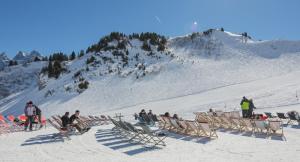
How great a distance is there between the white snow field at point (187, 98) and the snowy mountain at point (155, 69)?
5.1 inches

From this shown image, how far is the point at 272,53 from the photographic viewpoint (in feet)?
155

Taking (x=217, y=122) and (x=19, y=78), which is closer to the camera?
(x=217, y=122)

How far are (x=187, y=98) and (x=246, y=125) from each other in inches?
701

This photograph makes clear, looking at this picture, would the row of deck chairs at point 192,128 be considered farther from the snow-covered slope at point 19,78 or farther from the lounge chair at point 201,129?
the snow-covered slope at point 19,78

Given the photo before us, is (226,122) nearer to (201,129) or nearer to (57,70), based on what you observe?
(201,129)

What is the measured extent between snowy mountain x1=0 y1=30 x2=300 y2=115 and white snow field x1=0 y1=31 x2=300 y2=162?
0.13 m

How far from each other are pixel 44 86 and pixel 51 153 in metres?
41.4

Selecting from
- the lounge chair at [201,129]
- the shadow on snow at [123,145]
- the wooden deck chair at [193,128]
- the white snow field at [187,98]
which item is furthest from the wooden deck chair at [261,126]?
the shadow on snow at [123,145]

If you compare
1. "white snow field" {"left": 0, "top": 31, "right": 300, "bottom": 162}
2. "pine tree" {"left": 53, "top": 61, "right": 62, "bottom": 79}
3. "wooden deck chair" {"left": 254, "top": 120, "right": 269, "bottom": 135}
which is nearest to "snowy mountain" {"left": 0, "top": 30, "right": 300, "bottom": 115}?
"white snow field" {"left": 0, "top": 31, "right": 300, "bottom": 162}

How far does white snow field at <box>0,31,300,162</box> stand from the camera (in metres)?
9.36

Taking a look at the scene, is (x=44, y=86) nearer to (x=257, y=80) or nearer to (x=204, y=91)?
(x=204, y=91)

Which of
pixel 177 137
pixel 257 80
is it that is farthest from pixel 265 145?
pixel 257 80

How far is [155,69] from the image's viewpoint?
44375 millimetres

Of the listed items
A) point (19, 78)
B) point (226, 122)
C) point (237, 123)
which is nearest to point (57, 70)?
point (226, 122)
